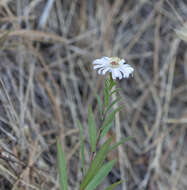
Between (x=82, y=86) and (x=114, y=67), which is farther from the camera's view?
(x=82, y=86)

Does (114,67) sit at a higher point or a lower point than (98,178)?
higher

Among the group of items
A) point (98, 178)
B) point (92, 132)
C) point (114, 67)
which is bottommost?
point (98, 178)

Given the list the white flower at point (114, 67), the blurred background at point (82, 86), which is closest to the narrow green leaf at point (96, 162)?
the white flower at point (114, 67)

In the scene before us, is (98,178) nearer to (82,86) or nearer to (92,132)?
(92,132)

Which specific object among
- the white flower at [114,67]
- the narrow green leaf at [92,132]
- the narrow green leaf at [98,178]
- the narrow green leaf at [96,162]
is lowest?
the narrow green leaf at [98,178]

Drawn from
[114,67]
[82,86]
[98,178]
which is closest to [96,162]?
[98,178]

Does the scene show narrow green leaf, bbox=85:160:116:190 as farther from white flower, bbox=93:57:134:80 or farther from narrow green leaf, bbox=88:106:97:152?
white flower, bbox=93:57:134:80

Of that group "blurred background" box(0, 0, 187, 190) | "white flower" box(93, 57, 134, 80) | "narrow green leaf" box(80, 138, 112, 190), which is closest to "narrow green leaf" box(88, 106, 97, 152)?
"narrow green leaf" box(80, 138, 112, 190)

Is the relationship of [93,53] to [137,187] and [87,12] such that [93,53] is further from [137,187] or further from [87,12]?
[137,187]

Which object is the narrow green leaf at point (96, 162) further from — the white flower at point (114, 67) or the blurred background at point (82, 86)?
the blurred background at point (82, 86)
